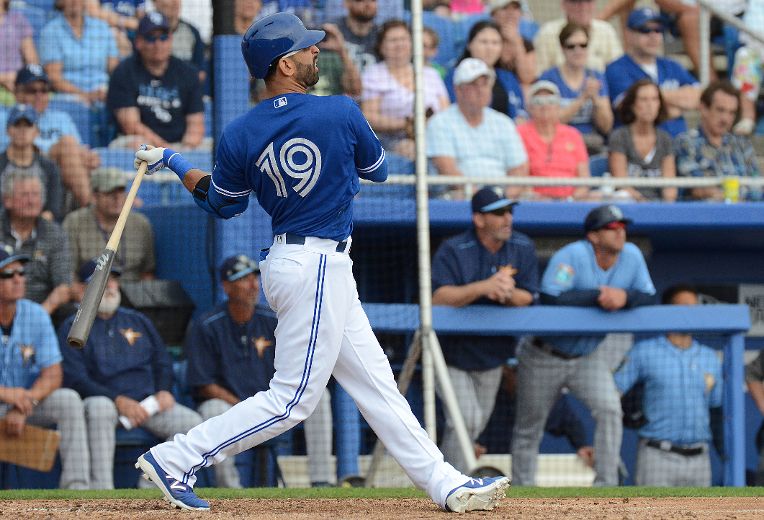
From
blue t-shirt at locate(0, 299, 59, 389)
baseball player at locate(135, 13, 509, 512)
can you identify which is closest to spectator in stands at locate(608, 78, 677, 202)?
blue t-shirt at locate(0, 299, 59, 389)

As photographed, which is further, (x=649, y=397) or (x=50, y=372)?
(x=649, y=397)

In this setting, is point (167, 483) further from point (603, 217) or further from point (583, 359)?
point (603, 217)

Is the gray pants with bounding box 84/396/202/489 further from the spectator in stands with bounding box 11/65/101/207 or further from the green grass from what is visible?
the spectator in stands with bounding box 11/65/101/207

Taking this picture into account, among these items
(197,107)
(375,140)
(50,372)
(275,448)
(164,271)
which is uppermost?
(197,107)

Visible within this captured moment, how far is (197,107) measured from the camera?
382 inches

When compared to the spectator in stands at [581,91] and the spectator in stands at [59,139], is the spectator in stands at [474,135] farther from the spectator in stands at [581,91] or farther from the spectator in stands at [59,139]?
the spectator in stands at [59,139]

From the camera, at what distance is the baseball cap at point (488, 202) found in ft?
27.8

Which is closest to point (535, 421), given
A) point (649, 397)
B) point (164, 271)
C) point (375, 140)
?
point (649, 397)

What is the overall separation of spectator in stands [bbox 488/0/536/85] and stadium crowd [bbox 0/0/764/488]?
21 mm

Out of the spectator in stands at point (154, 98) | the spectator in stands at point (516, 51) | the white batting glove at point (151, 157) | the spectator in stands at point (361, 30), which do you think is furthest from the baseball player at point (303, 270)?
the spectator in stands at point (516, 51)

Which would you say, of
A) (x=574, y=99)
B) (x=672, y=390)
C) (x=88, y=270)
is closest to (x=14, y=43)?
(x=88, y=270)

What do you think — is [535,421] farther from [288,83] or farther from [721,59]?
[721,59]

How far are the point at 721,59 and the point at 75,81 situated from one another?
575cm

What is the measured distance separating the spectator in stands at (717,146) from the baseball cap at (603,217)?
1509 mm
